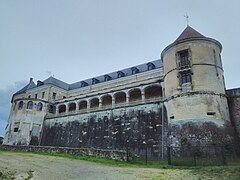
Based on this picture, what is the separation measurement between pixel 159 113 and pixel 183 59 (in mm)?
6208

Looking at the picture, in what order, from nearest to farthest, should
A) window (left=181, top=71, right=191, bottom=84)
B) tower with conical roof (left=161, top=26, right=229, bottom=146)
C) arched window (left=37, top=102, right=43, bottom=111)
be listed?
tower with conical roof (left=161, top=26, right=229, bottom=146)
window (left=181, top=71, right=191, bottom=84)
arched window (left=37, top=102, right=43, bottom=111)

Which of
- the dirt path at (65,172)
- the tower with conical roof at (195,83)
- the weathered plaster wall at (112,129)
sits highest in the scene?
the tower with conical roof at (195,83)

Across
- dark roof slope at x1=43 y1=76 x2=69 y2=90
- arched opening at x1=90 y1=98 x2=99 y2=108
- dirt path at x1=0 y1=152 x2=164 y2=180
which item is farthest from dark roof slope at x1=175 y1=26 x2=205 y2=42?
dark roof slope at x1=43 y1=76 x2=69 y2=90

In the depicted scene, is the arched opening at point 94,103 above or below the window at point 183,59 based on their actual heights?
below

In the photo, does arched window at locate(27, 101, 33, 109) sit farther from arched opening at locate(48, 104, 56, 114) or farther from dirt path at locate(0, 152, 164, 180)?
dirt path at locate(0, 152, 164, 180)

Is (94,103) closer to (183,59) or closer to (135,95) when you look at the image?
(135,95)

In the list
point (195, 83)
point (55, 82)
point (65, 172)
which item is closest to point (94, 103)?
point (55, 82)

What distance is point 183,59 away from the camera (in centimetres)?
2147

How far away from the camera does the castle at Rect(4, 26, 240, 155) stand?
61.9 ft

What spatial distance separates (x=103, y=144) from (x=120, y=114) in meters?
4.14

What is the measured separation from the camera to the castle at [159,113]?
743 inches

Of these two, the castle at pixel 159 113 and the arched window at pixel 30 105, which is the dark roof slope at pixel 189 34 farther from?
the arched window at pixel 30 105

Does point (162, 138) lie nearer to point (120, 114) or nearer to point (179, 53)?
point (120, 114)

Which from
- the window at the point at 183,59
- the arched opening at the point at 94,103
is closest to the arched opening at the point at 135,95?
the arched opening at the point at 94,103
